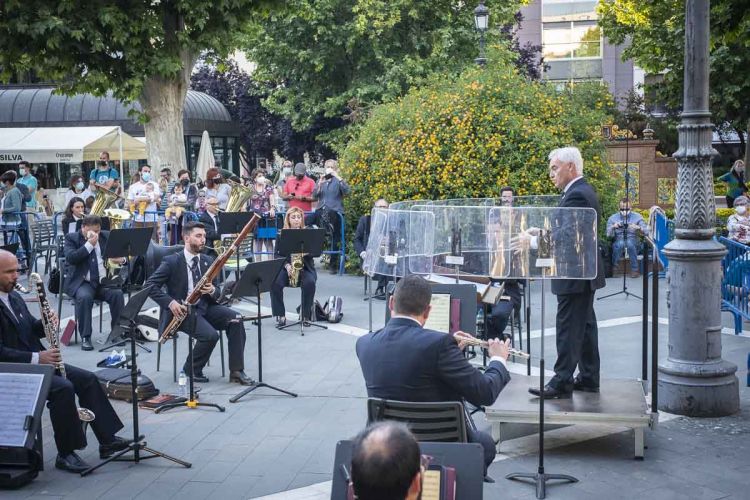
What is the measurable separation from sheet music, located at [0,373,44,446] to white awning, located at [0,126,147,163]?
21.7 metres

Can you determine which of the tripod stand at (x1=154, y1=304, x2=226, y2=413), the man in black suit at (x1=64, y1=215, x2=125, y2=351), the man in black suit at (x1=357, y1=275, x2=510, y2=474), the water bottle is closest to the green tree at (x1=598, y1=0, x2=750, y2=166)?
the man in black suit at (x1=64, y1=215, x2=125, y2=351)

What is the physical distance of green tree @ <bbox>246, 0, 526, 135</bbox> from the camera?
30.7m

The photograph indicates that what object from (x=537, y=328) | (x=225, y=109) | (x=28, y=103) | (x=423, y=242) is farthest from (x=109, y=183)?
(x=225, y=109)

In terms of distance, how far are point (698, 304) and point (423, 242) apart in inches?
93.8

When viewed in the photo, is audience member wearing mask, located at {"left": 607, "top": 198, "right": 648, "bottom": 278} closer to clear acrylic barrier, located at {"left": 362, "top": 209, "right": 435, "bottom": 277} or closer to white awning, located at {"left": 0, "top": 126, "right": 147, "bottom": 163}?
clear acrylic barrier, located at {"left": 362, "top": 209, "right": 435, "bottom": 277}

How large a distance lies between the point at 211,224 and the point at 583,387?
826cm

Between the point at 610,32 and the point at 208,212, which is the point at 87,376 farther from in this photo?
the point at 610,32

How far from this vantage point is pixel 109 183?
1962 centimetres

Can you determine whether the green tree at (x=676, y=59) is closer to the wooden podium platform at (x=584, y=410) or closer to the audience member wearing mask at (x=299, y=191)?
the audience member wearing mask at (x=299, y=191)

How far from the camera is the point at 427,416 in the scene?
5.04 meters

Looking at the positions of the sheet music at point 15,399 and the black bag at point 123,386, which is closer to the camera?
the sheet music at point 15,399

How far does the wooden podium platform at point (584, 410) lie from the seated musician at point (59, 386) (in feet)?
9.76

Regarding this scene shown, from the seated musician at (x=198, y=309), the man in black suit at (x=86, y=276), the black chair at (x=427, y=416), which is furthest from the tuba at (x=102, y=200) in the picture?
the black chair at (x=427, y=416)

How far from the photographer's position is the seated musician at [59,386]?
6.95 meters
